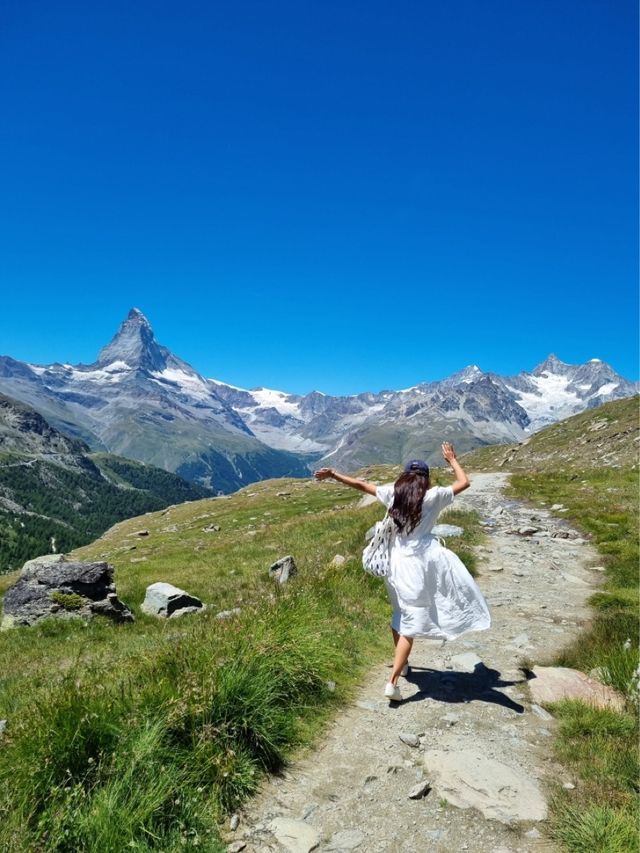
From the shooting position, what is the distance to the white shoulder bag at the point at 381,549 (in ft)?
30.1

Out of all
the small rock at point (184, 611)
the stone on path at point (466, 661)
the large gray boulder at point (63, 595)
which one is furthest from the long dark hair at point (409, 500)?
the large gray boulder at point (63, 595)

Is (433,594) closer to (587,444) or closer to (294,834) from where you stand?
(294,834)

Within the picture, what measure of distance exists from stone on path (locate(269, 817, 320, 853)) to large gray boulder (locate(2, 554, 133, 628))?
1210 cm

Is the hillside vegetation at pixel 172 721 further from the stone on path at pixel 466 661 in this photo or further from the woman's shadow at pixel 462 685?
the stone on path at pixel 466 661

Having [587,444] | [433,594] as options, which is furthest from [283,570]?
[587,444]

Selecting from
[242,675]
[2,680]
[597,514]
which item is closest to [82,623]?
[2,680]

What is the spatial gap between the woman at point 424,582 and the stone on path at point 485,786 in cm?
183

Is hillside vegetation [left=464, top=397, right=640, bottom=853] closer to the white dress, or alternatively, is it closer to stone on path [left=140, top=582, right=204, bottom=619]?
the white dress

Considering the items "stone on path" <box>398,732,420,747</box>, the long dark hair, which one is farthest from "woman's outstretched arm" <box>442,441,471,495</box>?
"stone on path" <box>398,732,420,747</box>

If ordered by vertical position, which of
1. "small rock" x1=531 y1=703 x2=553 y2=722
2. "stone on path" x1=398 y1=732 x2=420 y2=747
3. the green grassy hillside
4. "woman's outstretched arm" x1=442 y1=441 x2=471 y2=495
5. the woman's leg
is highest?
the green grassy hillside

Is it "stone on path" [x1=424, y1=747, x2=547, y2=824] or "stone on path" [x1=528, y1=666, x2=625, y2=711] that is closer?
"stone on path" [x1=424, y1=747, x2=547, y2=824]

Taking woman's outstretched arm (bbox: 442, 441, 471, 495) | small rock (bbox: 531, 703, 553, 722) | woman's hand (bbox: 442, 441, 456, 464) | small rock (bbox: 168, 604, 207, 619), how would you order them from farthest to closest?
small rock (bbox: 168, 604, 207, 619) < woman's hand (bbox: 442, 441, 456, 464) < woman's outstretched arm (bbox: 442, 441, 471, 495) < small rock (bbox: 531, 703, 553, 722)

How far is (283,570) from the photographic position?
56.4 ft

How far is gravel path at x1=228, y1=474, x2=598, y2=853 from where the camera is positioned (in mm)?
5344
